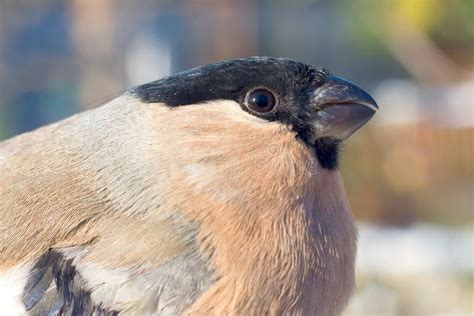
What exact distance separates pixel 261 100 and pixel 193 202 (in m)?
0.29

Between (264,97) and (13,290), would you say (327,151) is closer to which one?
(264,97)

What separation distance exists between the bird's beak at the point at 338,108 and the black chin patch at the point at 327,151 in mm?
14

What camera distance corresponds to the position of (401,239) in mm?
5422

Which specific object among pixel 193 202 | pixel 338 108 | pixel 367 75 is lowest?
pixel 367 75

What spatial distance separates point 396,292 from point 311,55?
20.2ft

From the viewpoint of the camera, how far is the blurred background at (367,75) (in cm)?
478

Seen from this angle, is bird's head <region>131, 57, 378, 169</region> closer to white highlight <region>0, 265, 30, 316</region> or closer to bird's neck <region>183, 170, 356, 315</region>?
bird's neck <region>183, 170, 356, 315</region>

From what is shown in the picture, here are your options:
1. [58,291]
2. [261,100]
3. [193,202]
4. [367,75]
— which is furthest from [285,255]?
[367,75]

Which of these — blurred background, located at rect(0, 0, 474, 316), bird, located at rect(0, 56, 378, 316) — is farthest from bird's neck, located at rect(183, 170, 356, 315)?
blurred background, located at rect(0, 0, 474, 316)

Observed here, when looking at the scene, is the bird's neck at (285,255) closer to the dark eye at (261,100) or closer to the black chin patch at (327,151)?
the black chin patch at (327,151)

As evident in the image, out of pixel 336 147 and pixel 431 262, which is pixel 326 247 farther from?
pixel 431 262

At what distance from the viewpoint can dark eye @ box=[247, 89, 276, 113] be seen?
1.98 m

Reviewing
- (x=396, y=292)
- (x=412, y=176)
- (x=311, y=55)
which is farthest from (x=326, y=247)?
(x=311, y=55)

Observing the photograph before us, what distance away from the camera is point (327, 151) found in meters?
2.04
